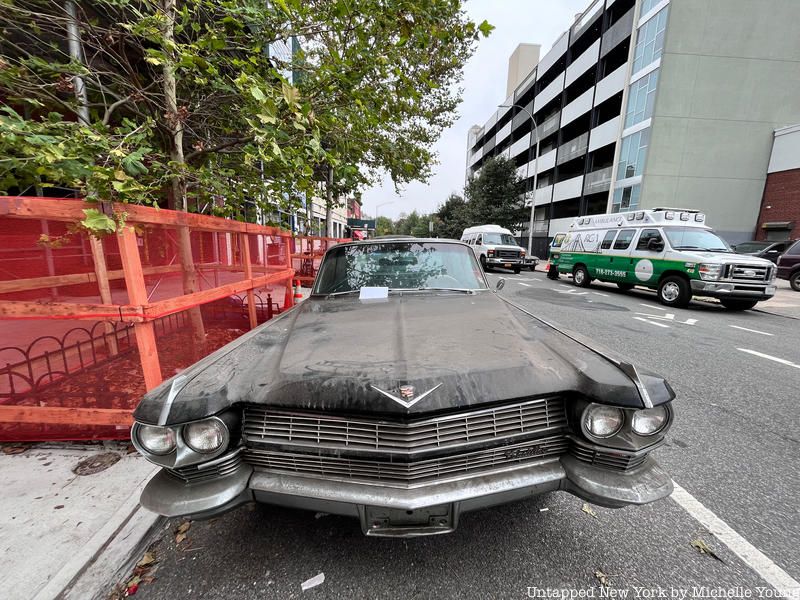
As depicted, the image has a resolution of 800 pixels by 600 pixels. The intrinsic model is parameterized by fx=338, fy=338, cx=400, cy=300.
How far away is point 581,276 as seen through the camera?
13.6 metres

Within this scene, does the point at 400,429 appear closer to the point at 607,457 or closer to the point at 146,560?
the point at 607,457

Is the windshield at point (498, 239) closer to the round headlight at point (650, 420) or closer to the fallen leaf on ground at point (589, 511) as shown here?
the fallen leaf on ground at point (589, 511)

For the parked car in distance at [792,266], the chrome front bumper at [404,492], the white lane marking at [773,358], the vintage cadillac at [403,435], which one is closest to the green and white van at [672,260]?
the white lane marking at [773,358]

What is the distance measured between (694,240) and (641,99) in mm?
17663

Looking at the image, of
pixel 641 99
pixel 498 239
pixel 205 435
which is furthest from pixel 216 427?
pixel 641 99

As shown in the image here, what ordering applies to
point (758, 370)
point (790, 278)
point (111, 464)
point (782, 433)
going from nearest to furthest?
1. point (111, 464)
2. point (782, 433)
3. point (758, 370)
4. point (790, 278)

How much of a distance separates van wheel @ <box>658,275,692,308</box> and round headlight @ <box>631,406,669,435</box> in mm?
9867

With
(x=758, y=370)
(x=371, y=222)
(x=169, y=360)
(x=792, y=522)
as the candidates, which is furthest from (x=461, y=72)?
(x=371, y=222)

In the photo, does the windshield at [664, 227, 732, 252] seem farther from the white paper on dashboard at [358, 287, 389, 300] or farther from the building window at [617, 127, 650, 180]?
the building window at [617, 127, 650, 180]

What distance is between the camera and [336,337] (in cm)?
202

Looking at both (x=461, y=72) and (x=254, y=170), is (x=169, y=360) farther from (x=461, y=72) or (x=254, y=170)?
(x=461, y=72)

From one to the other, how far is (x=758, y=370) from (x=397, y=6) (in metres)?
6.29

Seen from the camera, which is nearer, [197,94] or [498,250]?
[197,94]

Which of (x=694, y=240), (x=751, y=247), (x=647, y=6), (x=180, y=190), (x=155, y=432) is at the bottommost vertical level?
(x=155, y=432)
